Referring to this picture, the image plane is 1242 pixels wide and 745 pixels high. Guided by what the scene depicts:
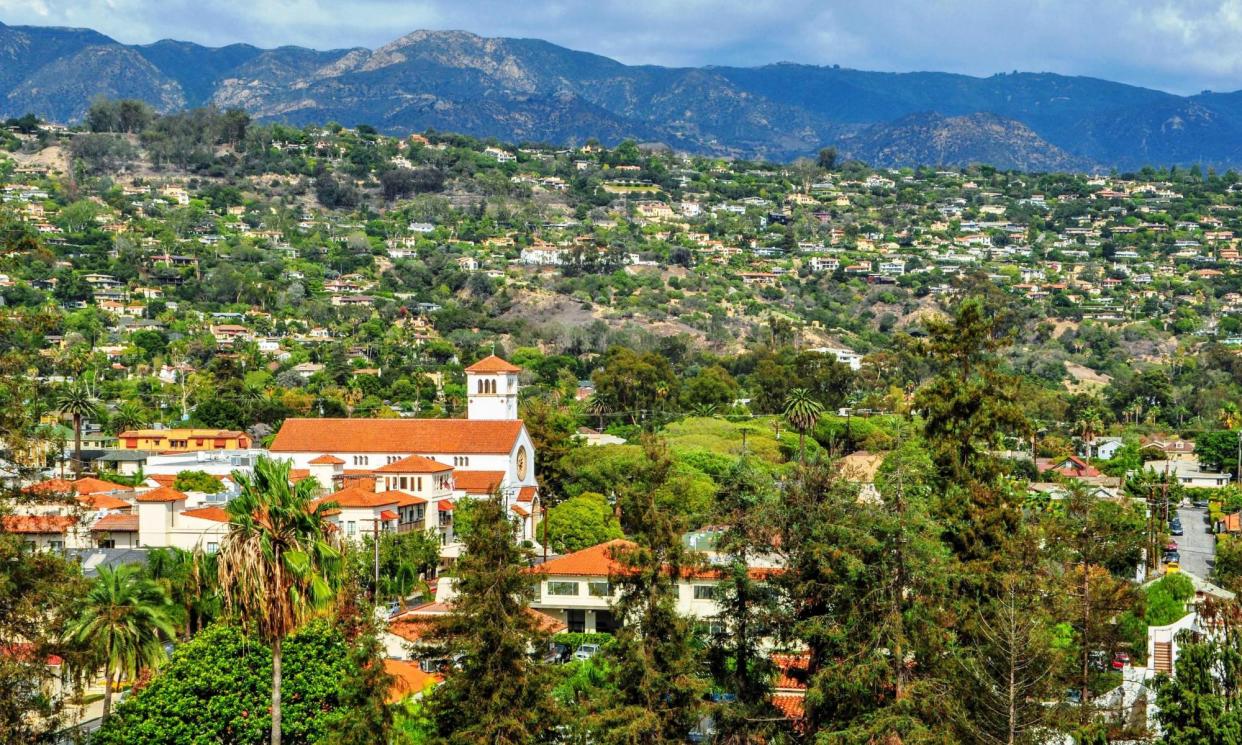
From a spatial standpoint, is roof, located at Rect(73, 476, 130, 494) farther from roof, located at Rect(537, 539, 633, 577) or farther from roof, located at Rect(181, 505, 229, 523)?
roof, located at Rect(537, 539, 633, 577)

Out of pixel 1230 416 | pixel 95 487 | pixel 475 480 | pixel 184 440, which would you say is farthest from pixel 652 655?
pixel 1230 416

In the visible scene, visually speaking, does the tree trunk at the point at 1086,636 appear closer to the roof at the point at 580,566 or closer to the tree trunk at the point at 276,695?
the tree trunk at the point at 276,695

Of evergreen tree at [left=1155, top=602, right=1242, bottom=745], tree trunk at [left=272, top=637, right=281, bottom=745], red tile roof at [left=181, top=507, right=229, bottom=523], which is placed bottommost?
red tile roof at [left=181, top=507, right=229, bottom=523]

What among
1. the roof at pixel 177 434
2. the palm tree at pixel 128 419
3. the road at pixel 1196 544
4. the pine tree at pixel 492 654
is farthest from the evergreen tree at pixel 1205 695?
the palm tree at pixel 128 419

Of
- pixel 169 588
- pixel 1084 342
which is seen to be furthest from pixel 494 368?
pixel 1084 342

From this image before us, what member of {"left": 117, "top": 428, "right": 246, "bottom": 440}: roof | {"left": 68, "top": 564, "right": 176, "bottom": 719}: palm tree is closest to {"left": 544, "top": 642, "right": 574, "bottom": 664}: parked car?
{"left": 68, "top": 564, "right": 176, "bottom": 719}: palm tree

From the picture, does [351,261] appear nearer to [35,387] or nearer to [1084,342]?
[1084,342]
